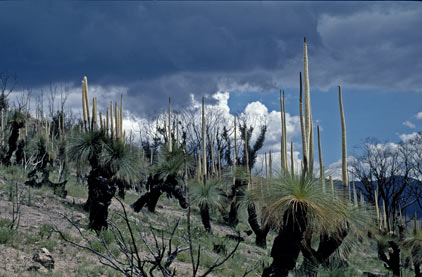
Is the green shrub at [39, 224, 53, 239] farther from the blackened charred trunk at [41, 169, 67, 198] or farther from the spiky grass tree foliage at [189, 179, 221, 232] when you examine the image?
the spiky grass tree foliage at [189, 179, 221, 232]

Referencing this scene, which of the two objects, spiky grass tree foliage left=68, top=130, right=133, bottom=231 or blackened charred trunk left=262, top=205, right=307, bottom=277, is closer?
blackened charred trunk left=262, top=205, right=307, bottom=277

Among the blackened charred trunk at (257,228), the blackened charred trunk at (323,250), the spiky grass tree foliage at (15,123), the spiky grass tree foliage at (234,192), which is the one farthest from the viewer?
the spiky grass tree foliage at (15,123)

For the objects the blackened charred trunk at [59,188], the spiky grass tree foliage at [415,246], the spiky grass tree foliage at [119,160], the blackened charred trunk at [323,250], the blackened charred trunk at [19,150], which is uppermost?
the blackened charred trunk at [19,150]

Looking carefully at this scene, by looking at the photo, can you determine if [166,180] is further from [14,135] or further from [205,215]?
[14,135]

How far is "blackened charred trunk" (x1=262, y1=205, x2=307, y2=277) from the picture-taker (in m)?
7.95

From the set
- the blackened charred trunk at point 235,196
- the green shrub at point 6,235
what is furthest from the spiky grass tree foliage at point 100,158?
the blackened charred trunk at point 235,196

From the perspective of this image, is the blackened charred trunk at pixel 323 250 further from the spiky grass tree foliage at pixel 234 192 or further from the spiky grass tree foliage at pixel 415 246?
the spiky grass tree foliage at pixel 234 192

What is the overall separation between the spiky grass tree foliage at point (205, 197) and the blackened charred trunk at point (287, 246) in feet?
29.4

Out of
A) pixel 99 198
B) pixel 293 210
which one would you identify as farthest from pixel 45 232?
pixel 293 210

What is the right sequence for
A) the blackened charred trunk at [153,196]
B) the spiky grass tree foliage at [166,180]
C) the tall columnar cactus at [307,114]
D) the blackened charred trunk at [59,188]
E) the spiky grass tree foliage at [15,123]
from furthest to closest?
the spiky grass tree foliage at [15,123], the blackened charred trunk at [153,196], the spiky grass tree foliage at [166,180], the blackened charred trunk at [59,188], the tall columnar cactus at [307,114]

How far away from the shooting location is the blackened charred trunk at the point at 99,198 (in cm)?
1167

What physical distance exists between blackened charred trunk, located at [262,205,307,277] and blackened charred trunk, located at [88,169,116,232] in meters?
5.45

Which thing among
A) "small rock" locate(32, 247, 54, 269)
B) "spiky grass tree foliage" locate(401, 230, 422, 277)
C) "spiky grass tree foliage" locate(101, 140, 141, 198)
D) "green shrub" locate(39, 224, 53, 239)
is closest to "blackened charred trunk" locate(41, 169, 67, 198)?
"spiky grass tree foliage" locate(101, 140, 141, 198)

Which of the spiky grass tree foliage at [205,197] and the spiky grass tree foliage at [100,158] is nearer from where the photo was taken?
the spiky grass tree foliage at [100,158]
